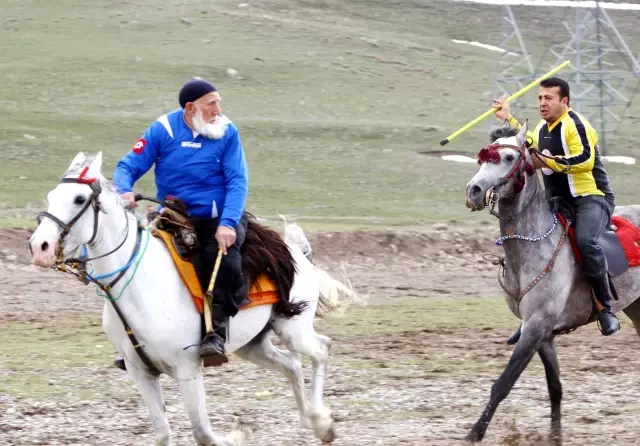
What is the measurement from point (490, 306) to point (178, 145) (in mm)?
8627

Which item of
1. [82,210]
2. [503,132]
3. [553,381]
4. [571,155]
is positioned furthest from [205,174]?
[553,381]

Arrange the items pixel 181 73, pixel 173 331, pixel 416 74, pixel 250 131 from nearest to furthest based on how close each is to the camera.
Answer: pixel 173 331, pixel 250 131, pixel 181 73, pixel 416 74

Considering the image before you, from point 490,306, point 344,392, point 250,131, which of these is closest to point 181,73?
point 250,131

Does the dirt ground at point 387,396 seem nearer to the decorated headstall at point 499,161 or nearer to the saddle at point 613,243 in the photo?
the saddle at point 613,243

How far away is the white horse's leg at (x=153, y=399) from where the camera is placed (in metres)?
7.50

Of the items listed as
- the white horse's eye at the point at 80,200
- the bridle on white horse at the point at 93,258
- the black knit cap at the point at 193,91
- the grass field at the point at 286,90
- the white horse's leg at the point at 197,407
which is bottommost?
the grass field at the point at 286,90

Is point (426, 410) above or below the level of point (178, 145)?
below

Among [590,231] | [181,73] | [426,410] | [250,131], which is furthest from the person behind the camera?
[181,73]

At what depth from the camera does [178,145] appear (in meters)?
7.62

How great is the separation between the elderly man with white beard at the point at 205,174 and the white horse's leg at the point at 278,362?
2.99ft

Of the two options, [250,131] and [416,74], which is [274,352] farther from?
[416,74]

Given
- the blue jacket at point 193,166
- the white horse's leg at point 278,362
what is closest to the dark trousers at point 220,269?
the blue jacket at point 193,166

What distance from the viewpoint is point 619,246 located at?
371 inches

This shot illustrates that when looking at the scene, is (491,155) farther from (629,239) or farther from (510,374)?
(629,239)
